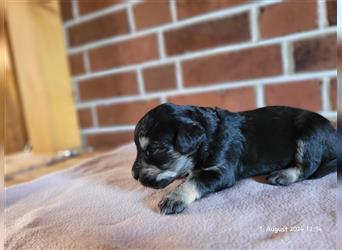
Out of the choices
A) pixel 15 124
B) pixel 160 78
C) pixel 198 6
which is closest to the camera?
pixel 198 6

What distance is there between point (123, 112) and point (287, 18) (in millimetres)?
791

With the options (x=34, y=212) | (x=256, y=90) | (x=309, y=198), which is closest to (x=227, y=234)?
(x=309, y=198)

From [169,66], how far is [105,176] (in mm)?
643

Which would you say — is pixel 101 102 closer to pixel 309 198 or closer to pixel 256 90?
pixel 256 90

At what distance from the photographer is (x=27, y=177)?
1269 mm

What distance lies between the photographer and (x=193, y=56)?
143 cm

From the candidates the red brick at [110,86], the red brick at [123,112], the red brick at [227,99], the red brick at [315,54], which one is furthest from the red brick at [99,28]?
the red brick at [315,54]

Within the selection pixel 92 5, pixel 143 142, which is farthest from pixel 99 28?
pixel 143 142

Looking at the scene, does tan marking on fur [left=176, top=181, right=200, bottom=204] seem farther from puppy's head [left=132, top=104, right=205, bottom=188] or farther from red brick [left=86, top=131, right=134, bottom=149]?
red brick [left=86, top=131, right=134, bottom=149]

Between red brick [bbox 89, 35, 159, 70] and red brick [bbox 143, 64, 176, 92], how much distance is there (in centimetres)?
6

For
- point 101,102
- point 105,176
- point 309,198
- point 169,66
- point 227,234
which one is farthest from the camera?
point 101,102

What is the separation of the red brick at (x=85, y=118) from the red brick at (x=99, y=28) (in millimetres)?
335

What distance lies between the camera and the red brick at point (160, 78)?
147cm

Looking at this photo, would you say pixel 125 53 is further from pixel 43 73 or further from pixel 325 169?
pixel 325 169
